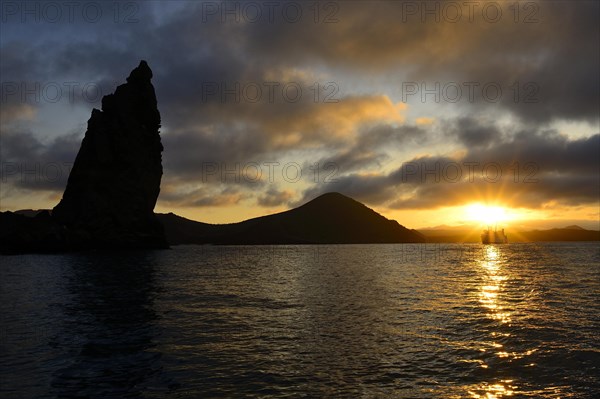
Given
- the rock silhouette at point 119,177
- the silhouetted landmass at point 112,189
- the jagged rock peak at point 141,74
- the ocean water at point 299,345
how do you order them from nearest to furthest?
the ocean water at point 299,345 → the silhouetted landmass at point 112,189 → the rock silhouette at point 119,177 → the jagged rock peak at point 141,74

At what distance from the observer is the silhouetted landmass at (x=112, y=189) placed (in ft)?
450

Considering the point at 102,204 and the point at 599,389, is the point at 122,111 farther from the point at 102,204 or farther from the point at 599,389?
the point at 599,389

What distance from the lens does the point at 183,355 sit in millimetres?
21500

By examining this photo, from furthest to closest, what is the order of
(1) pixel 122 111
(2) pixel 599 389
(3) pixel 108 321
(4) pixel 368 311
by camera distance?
(1) pixel 122 111, (4) pixel 368 311, (3) pixel 108 321, (2) pixel 599 389

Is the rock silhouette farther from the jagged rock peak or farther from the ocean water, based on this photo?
the ocean water

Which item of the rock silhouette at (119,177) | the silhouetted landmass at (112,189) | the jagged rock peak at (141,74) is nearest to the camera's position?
the silhouetted landmass at (112,189)

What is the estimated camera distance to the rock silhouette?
145 meters

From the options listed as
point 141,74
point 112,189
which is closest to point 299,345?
point 112,189

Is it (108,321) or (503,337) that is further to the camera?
(108,321)

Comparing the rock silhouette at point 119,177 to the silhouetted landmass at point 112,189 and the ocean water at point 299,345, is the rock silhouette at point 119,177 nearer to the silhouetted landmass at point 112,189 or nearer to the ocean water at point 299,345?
the silhouetted landmass at point 112,189

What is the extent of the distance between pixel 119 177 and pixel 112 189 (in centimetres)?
527

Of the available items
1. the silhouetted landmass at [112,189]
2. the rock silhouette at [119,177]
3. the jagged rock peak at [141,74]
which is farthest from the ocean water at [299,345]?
the jagged rock peak at [141,74]

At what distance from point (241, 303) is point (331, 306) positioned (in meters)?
7.69

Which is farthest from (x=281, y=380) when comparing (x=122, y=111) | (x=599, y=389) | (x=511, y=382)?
(x=122, y=111)
